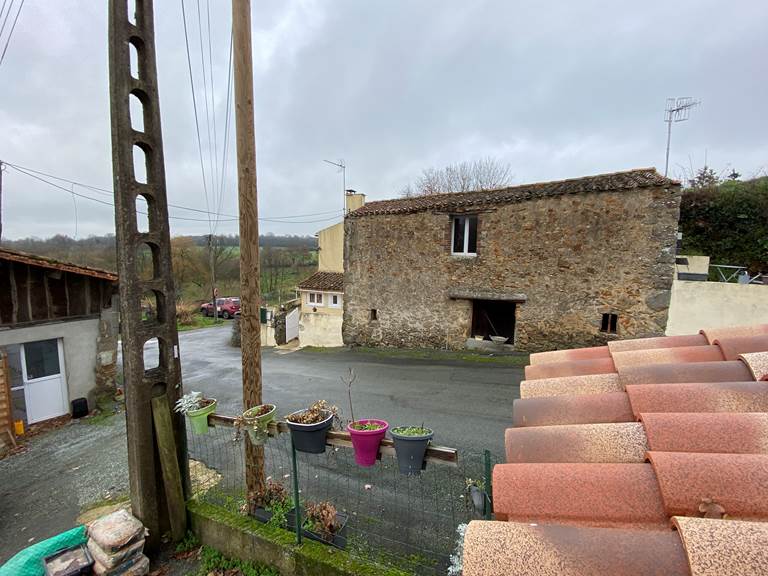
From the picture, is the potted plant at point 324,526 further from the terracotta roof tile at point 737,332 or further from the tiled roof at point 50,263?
the tiled roof at point 50,263

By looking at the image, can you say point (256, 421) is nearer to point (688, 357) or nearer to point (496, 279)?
point (688, 357)

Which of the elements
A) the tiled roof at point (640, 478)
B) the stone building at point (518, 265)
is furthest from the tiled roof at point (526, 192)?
the tiled roof at point (640, 478)

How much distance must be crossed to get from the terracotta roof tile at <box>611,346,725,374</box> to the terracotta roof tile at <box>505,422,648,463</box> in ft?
3.20

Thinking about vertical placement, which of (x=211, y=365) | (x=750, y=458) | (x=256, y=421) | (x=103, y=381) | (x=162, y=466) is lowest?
(x=211, y=365)

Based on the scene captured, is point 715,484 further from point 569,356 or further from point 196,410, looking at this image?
point 196,410

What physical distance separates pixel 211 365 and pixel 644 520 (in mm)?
15577

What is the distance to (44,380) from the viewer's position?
825 centimetres

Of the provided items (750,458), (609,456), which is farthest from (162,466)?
(750,458)

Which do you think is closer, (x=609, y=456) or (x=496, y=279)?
(x=609, y=456)

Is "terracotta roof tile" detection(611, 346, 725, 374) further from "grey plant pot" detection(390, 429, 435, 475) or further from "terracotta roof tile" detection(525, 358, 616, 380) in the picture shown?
"grey plant pot" detection(390, 429, 435, 475)

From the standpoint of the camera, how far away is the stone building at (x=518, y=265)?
1003 centimetres

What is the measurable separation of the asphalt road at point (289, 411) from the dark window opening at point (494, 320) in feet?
8.32

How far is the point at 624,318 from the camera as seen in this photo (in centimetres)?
1041

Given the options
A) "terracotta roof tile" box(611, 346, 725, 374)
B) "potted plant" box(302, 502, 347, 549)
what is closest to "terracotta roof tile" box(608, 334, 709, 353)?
"terracotta roof tile" box(611, 346, 725, 374)
